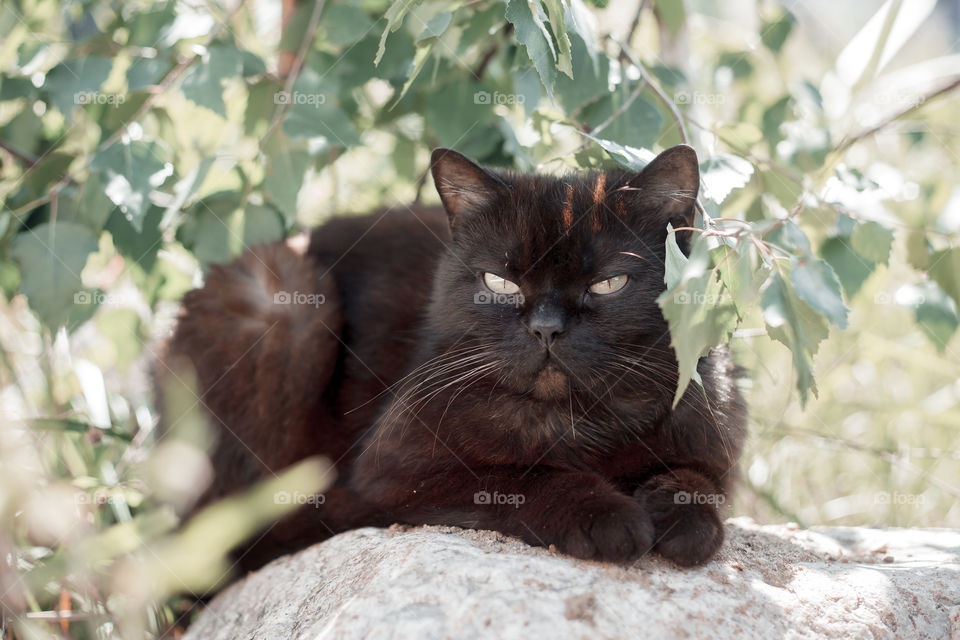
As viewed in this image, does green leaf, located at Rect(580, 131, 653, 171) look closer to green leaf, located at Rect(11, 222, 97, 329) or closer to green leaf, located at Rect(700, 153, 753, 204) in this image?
green leaf, located at Rect(700, 153, 753, 204)

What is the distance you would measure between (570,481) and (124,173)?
1.63 meters

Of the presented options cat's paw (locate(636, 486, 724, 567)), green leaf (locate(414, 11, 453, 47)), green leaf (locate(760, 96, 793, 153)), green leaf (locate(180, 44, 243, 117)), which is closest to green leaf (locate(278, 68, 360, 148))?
green leaf (locate(180, 44, 243, 117))

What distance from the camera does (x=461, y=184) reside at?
217 centimetres

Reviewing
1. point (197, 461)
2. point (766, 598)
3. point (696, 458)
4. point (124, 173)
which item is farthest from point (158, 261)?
point (766, 598)

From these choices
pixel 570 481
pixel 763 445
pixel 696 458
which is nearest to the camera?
pixel 570 481

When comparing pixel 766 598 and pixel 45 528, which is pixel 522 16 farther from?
pixel 45 528

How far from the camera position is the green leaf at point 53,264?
7.85 feet

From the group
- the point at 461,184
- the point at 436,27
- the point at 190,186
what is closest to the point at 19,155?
the point at 190,186

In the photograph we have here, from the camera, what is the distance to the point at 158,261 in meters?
2.94

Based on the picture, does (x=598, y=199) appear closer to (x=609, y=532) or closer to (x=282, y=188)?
(x=609, y=532)

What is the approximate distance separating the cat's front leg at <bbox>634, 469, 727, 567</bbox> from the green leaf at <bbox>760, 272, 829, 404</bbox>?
0.47 m

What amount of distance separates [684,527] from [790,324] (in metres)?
0.58

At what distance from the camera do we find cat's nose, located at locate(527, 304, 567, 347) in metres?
1.79

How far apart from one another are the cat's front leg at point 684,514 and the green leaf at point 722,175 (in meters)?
0.69
